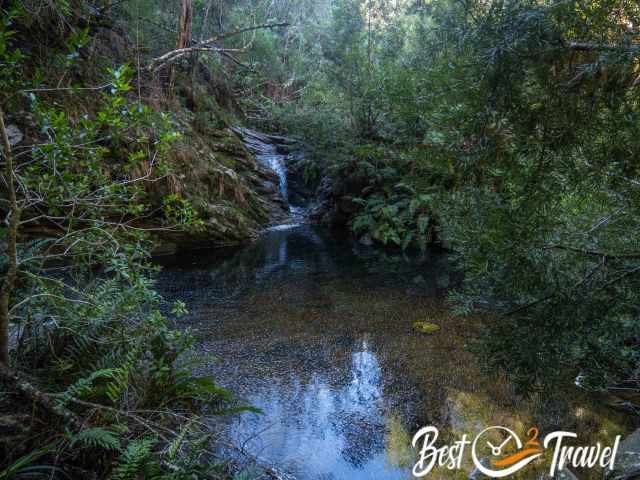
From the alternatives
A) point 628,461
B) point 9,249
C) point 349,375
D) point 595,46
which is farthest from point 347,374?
point 595,46

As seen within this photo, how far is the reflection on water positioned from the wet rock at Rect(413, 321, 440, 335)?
0.40ft

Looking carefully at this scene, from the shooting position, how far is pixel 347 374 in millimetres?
4531

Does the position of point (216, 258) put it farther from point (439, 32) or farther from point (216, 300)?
point (439, 32)

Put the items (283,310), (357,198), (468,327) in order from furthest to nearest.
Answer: (357,198), (283,310), (468,327)

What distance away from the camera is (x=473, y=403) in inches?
151

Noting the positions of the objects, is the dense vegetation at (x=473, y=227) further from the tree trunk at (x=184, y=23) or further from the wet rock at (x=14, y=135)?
the tree trunk at (x=184, y=23)

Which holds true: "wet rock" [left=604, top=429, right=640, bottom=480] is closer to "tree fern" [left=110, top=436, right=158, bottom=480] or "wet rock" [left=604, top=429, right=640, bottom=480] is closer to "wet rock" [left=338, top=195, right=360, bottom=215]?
"tree fern" [left=110, top=436, right=158, bottom=480]

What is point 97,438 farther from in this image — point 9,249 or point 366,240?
point 366,240

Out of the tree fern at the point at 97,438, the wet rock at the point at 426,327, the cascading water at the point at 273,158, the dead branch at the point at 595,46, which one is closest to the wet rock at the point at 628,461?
the dead branch at the point at 595,46

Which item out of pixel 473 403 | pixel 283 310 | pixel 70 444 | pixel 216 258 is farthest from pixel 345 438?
pixel 216 258

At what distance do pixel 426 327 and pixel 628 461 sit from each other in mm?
3111

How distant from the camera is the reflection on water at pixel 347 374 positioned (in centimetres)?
338

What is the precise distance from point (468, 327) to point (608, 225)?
3.37 m

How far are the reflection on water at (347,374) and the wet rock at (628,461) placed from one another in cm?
44
